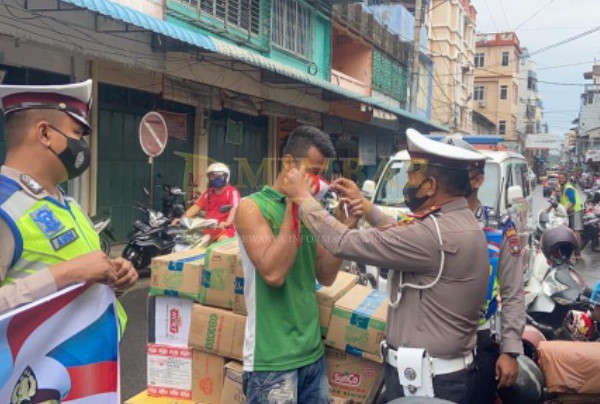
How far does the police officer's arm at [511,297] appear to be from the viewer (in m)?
2.51

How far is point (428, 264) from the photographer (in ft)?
7.25

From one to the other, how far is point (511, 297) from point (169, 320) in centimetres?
168

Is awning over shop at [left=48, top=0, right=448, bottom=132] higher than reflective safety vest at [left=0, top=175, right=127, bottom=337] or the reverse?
higher

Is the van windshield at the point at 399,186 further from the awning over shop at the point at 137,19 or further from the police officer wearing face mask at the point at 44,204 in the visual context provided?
the police officer wearing face mask at the point at 44,204

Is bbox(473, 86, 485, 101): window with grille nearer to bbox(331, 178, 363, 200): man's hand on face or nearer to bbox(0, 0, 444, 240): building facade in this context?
bbox(0, 0, 444, 240): building facade

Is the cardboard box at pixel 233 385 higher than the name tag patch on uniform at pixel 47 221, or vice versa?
the name tag patch on uniform at pixel 47 221

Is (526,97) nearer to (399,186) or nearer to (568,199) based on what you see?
(568,199)

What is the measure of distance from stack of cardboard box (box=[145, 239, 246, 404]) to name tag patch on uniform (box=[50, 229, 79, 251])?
3.13ft

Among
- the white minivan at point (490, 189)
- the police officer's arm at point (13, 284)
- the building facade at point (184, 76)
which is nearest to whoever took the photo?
the police officer's arm at point (13, 284)

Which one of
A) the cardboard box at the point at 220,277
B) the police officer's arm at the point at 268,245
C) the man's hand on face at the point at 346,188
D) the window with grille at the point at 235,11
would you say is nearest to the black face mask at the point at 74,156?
the police officer's arm at the point at 268,245

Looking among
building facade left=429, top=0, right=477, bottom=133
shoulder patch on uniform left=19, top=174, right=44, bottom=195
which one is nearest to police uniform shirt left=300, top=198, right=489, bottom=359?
shoulder patch on uniform left=19, top=174, right=44, bottom=195

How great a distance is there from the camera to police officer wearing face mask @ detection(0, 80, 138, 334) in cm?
175

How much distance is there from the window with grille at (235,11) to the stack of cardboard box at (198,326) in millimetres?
9368

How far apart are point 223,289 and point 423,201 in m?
1.06
